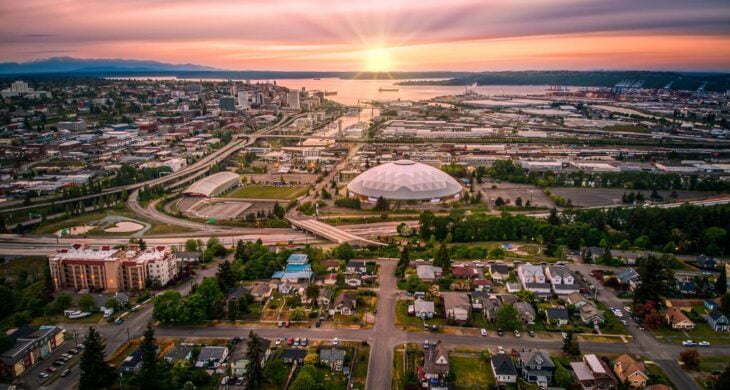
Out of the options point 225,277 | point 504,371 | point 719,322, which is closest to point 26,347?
point 225,277

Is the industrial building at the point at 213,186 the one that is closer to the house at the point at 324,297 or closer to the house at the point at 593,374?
the house at the point at 324,297

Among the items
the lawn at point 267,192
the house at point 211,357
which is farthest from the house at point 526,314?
the lawn at point 267,192

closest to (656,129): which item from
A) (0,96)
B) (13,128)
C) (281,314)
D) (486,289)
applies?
(486,289)

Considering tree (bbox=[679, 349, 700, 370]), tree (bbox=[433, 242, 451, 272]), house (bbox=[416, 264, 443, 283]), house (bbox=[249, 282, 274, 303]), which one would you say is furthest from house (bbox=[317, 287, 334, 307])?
tree (bbox=[679, 349, 700, 370])

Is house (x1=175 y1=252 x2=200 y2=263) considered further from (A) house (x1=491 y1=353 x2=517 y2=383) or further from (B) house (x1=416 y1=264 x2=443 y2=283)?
(A) house (x1=491 y1=353 x2=517 y2=383)

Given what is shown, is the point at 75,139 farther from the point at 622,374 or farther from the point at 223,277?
the point at 622,374

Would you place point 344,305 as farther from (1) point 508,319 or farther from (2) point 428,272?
(1) point 508,319
